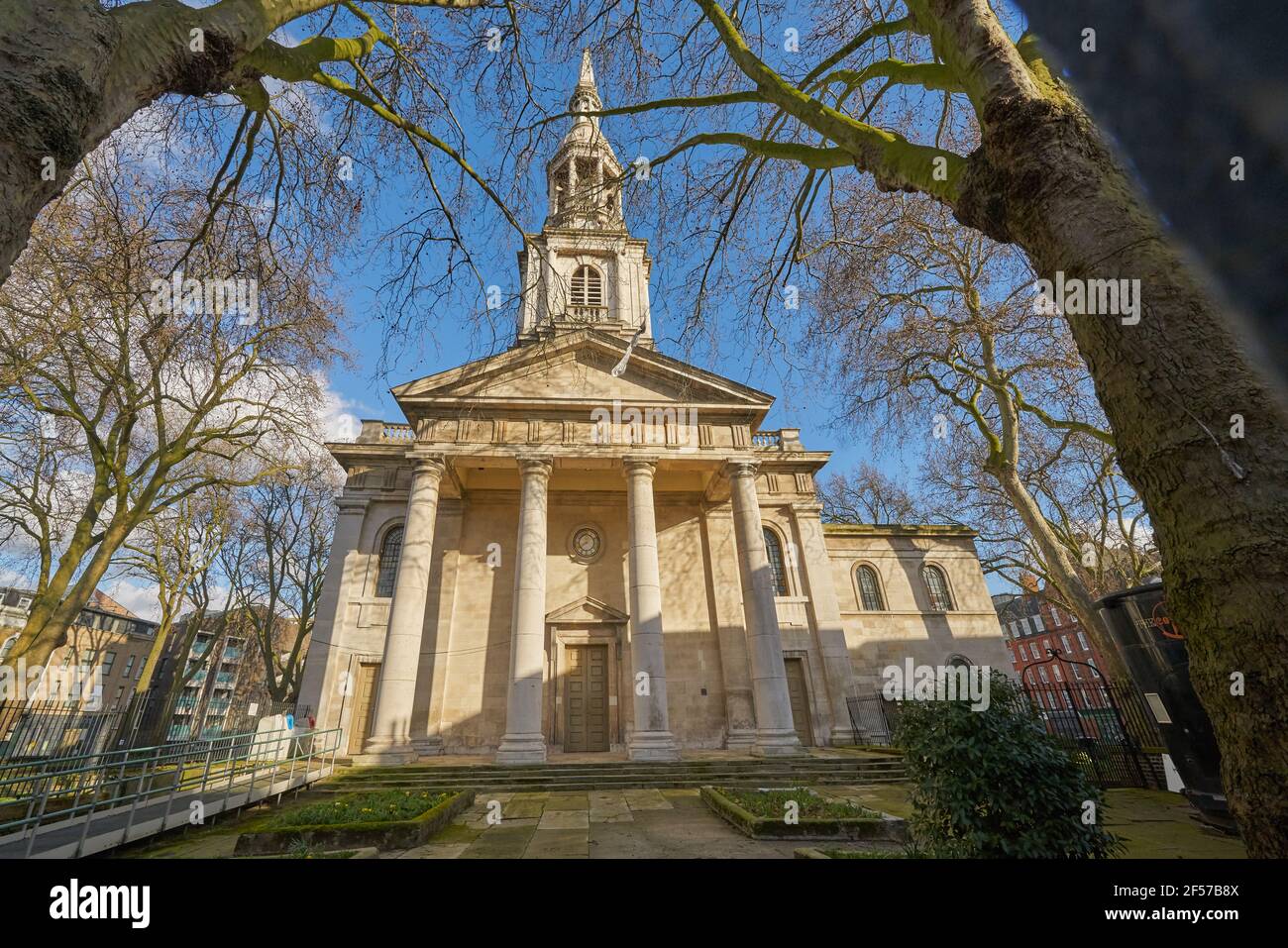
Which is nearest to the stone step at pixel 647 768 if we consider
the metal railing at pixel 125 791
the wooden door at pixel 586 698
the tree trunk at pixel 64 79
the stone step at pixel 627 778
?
the stone step at pixel 627 778

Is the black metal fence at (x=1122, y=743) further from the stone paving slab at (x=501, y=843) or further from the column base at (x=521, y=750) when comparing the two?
the column base at (x=521, y=750)

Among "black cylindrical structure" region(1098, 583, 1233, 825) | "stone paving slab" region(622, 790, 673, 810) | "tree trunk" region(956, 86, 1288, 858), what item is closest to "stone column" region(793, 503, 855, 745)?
"stone paving slab" region(622, 790, 673, 810)

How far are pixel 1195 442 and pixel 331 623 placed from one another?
20.8 metres

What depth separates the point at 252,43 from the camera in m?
4.20

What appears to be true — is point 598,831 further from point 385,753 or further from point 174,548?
point 174,548

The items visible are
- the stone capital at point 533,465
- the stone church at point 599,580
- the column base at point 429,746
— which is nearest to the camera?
the stone church at point 599,580

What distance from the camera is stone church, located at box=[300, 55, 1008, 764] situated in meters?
16.5

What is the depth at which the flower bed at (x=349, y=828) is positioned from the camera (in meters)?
7.35

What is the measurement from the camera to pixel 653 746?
Answer: 14.7 m

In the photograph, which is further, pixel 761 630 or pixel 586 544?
pixel 586 544

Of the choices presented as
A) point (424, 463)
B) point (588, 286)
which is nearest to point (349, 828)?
point (424, 463)

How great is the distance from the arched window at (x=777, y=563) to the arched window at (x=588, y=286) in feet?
45.1
